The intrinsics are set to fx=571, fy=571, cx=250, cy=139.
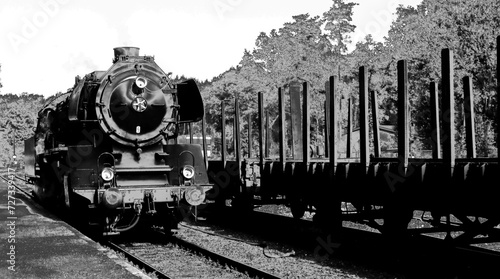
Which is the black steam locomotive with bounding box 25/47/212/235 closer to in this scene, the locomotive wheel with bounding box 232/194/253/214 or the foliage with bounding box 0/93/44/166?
the locomotive wheel with bounding box 232/194/253/214

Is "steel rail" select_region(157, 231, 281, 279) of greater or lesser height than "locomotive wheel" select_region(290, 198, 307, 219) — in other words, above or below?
below

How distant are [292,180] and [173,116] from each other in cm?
308

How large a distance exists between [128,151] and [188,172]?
1407 mm

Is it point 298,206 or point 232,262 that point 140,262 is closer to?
point 232,262

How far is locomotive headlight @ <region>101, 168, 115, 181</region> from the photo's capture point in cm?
1135

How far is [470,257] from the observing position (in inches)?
316

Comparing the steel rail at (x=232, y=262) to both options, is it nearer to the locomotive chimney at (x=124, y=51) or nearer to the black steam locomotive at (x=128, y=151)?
the black steam locomotive at (x=128, y=151)

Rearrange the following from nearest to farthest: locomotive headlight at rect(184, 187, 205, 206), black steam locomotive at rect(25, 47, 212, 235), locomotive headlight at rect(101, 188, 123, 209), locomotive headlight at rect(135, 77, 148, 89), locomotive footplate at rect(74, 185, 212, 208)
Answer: locomotive headlight at rect(101, 188, 123, 209), locomotive footplate at rect(74, 185, 212, 208), black steam locomotive at rect(25, 47, 212, 235), locomotive headlight at rect(184, 187, 205, 206), locomotive headlight at rect(135, 77, 148, 89)

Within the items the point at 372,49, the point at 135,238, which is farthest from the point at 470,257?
the point at 372,49

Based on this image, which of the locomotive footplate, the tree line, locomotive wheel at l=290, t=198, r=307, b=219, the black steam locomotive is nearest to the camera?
the locomotive footplate

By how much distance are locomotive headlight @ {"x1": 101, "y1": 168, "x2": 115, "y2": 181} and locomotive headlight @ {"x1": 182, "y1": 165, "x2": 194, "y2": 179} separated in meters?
1.50

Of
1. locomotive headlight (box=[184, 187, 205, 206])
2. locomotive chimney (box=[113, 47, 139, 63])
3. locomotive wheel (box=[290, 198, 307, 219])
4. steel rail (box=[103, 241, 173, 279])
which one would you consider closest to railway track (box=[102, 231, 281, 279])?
steel rail (box=[103, 241, 173, 279])

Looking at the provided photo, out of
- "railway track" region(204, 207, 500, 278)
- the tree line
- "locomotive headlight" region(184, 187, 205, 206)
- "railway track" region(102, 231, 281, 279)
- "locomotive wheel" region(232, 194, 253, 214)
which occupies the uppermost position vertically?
the tree line

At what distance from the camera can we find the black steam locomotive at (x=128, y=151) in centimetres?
1155
